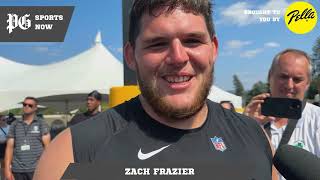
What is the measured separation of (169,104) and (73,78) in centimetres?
1605

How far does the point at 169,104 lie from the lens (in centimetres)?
159

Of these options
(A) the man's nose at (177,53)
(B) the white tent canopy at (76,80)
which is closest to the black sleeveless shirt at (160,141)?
(A) the man's nose at (177,53)

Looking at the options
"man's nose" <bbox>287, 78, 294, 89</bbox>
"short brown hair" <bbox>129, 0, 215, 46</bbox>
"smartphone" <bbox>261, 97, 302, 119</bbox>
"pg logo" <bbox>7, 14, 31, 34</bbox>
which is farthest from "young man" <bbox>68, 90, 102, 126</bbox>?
"short brown hair" <bbox>129, 0, 215, 46</bbox>

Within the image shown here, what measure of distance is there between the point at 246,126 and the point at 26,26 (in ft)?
30.5

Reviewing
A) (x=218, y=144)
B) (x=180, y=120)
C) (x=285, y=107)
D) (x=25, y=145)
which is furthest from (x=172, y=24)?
(x=25, y=145)

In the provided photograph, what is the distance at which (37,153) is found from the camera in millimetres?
6602

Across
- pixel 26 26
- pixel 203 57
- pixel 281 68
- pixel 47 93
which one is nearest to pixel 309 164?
pixel 203 57

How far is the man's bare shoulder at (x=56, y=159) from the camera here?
1.43 metres

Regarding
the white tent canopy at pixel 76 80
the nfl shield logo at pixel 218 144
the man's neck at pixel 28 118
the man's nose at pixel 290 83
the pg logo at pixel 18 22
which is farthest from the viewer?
the white tent canopy at pixel 76 80

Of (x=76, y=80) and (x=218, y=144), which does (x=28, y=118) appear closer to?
(x=218, y=144)

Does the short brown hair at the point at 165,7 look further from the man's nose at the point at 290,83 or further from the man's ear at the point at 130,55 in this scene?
the man's nose at the point at 290,83
